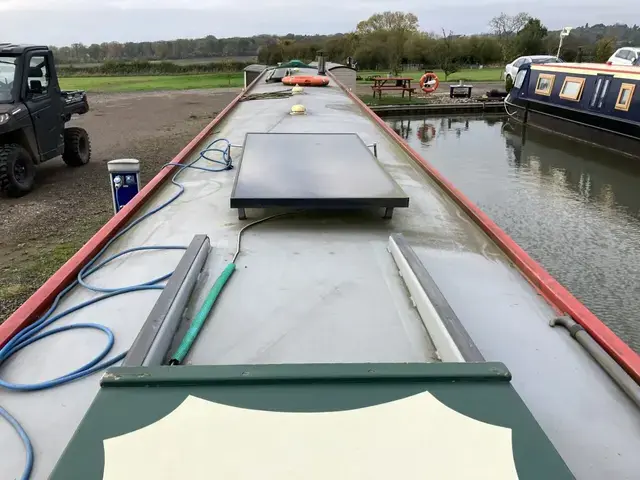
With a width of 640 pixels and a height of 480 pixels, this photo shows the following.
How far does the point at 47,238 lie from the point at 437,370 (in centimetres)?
535

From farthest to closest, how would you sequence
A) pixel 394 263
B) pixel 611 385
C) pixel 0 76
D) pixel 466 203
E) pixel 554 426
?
1. pixel 0 76
2. pixel 466 203
3. pixel 394 263
4. pixel 611 385
5. pixel 554 426

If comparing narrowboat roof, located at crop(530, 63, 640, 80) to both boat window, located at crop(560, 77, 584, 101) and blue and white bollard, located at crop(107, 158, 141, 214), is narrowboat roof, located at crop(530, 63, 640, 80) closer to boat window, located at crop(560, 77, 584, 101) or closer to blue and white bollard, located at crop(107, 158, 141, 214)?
boat window, located at crop(560, 77, 584, 101)

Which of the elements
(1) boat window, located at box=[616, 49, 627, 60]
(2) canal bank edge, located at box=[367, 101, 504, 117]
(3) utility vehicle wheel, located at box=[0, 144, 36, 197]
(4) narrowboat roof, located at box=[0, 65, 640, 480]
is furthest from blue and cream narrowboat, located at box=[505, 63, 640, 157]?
(3) utility vehicle wheel, located at box=[0, 144, 36, 197]

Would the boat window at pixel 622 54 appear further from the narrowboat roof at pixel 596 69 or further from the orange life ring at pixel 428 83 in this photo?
the orange life ring at pixel 428 83

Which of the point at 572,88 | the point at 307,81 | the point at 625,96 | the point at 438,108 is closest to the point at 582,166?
the point at 625,96

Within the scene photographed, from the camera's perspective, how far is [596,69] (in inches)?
486

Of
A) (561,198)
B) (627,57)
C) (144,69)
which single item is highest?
(627,57)

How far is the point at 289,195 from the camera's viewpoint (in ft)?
8.96

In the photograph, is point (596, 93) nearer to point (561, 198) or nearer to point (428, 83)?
point (561, 198)

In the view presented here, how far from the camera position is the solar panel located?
2.71m

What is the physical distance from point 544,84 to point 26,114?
13108mm

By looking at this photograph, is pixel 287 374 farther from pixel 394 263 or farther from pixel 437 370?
pixel 394 263

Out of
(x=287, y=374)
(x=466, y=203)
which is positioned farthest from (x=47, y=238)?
(x=287, y=374)

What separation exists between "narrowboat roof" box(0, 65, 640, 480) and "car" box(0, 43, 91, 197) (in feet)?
14.2
